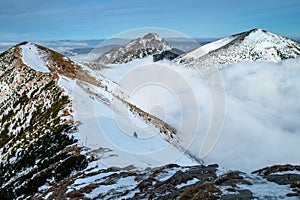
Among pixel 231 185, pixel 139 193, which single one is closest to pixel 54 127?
pixel 139 193

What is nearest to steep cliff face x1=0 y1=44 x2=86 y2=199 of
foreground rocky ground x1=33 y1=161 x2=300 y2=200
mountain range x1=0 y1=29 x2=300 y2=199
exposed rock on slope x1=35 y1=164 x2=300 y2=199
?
mountain range x1=0 y1=29 x2=300 y2=199

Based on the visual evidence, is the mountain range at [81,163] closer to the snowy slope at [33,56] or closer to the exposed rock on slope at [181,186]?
the exposed rock on slope at [181,186]

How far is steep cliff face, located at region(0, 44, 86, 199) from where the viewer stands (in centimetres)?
3606

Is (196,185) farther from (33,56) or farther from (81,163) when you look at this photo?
(33,56)

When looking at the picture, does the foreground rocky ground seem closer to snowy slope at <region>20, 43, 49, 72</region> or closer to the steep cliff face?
the steep cliff face

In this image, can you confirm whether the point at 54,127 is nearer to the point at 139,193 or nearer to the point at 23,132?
the point at 23,132

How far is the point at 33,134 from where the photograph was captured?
48.9 metres

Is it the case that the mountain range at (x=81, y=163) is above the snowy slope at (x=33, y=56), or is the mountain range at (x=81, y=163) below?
below

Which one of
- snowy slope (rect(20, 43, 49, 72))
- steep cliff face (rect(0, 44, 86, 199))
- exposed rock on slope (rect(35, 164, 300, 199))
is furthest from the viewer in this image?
snowy slope (rect(20, 43, 49, 72))

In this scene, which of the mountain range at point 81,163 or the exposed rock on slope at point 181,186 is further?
the mountain range at point 81,163

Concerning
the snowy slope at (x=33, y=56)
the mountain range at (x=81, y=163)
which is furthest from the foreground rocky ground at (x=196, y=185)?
the snowy slope at (x=33, y=56)

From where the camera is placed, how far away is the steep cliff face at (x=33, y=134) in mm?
A: 36062

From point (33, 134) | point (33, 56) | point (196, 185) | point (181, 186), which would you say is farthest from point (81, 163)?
point (33, 56)

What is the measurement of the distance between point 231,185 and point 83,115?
36733 mm
